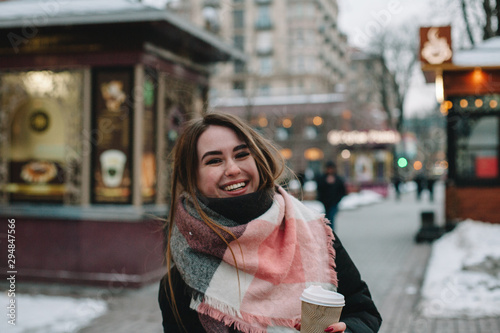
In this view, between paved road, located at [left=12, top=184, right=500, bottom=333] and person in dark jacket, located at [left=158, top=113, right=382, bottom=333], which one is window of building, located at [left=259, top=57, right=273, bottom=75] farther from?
person in dark jacket, located at [left=158, top=113, right=382, bottom=333]

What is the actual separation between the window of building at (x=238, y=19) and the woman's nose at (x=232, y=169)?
54.5m

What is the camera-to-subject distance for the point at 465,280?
7055 millimetres

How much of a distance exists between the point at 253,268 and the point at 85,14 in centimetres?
669

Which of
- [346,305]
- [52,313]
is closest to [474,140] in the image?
[52,313]

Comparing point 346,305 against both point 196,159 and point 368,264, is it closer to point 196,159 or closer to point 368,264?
point 196,159

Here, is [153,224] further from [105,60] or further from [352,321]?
[352,321]

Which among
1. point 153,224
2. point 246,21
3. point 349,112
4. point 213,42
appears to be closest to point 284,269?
point 153,224

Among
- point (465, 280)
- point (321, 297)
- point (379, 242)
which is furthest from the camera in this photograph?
point (379, 242)

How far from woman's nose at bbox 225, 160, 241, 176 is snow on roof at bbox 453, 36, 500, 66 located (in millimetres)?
10461

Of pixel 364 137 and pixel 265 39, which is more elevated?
pixel 265 39

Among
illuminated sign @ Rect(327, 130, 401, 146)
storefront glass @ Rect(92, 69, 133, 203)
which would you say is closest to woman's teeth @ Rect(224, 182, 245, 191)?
storefront glass @ Rect(92, 69, 133, 203)

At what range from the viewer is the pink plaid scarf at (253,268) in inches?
70.3

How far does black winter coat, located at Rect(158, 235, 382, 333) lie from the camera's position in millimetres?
1873

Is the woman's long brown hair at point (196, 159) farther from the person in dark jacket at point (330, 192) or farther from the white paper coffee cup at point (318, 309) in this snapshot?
the person in dark jacket at point (330, 192)
